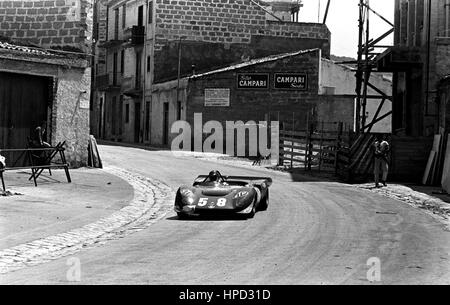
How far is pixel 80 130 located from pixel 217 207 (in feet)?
35.6

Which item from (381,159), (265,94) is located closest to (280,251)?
(381,159)

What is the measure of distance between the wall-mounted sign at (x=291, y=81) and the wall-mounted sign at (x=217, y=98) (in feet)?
9.13

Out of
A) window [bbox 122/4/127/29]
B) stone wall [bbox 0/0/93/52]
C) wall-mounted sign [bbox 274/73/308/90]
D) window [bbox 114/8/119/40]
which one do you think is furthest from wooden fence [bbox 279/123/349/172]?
window [bbox 114/8/119/40]

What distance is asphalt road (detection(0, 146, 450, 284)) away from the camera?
30.6ft

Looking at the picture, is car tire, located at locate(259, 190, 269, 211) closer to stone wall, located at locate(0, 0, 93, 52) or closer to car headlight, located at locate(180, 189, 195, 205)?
car headlight, located at locate(180, 189, 195, 205)

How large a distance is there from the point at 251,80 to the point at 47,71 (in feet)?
60.4

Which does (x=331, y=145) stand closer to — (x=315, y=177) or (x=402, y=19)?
(x=315, y=177)

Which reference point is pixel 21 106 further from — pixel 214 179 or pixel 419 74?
pixel 419 74

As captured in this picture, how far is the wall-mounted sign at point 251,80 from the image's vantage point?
41.2 meters

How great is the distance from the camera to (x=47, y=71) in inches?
959

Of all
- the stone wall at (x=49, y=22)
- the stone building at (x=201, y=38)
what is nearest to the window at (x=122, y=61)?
the stone building at (x=201, y=38)

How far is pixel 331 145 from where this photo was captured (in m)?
29.9

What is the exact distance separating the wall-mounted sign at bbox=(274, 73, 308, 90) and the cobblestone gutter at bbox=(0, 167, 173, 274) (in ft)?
68.1

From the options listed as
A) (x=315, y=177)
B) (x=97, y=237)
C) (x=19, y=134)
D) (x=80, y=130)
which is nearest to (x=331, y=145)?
(x=315, y=177)
